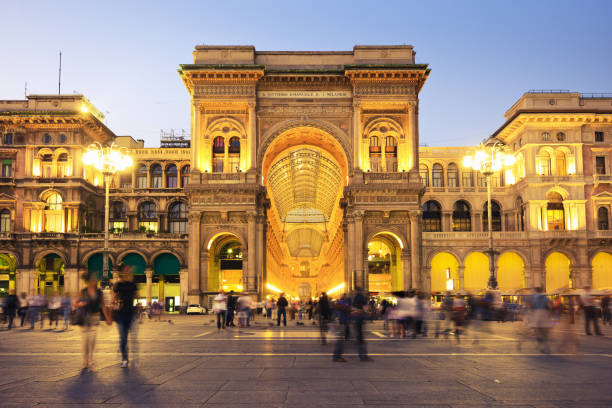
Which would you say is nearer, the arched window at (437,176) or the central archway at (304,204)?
the central archway at (304,204)

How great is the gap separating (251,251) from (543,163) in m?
32.8

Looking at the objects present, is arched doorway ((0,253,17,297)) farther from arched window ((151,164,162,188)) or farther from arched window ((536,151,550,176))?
arched window ((536,151,550,176))

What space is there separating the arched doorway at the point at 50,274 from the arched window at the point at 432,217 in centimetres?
4053

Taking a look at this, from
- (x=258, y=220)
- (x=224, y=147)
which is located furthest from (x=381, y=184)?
(x=224, y=147)

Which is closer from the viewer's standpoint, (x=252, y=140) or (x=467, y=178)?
(x=252, y=140)

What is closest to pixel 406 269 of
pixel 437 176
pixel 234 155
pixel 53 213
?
pixel 234 155

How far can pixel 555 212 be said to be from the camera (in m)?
62.6

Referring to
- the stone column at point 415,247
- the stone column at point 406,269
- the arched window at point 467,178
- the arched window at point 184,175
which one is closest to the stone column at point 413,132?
the stone column at point 415,247

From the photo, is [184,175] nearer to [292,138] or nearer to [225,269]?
[225,269]

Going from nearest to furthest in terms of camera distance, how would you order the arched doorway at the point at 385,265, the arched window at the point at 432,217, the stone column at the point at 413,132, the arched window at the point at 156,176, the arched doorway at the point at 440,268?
the stone column at the point at 413,132
the arched doorway at the point at 385,265
the arched doorway at the point at 440,268
the arched window at the point at 156,176
the arched window at the point at 432,217

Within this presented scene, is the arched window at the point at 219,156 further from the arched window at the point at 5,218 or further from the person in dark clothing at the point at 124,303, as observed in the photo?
the person in dark clothing at the point at 124,303

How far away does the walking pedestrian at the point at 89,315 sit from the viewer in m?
12.0

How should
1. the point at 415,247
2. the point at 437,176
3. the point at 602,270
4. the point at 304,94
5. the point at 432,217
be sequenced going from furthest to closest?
the point at 437,176, the point at 432,217, the point at 602,270, the point at 304,94, the point at 415,247

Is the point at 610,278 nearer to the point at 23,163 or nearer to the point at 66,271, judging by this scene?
the point at 66,271
